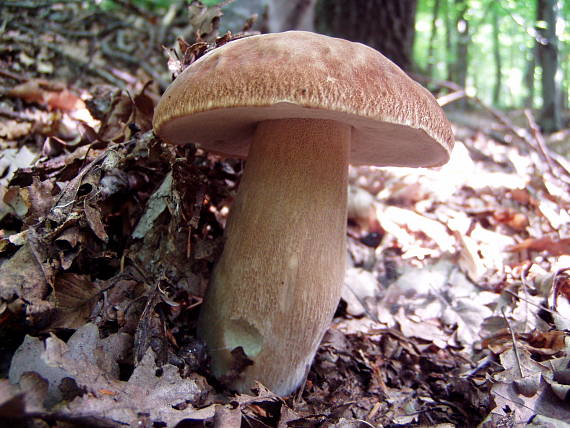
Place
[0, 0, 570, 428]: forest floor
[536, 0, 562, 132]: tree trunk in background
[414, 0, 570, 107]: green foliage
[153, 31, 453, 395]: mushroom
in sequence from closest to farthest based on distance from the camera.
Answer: [0, 0, 570, 428]: forest floor → [153, 31, 453, 395]: mushroom → [536, 0, 562, 132]: tree trunk in background → [414, 0, 570, 107]: green foliage

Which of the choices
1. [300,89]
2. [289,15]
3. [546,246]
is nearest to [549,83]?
[289,15]

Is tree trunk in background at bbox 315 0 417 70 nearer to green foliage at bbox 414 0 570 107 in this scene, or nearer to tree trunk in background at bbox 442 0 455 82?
green foliage at bbox 414 0 570 107

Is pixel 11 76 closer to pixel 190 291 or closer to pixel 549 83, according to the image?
pixel 190 291

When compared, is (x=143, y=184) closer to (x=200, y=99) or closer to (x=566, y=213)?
(x=200, y=99)

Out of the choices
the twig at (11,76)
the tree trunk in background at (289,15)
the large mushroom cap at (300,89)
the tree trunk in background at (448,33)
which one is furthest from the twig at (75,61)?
the tree trunk in background at (448,33)

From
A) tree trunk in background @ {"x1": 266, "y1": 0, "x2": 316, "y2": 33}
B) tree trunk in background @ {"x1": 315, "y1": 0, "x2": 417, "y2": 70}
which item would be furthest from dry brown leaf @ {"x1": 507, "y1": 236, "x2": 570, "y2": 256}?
tree trunk in background @ {"x1": 266, "y1": 0, "x2": 316, "y2": 33}

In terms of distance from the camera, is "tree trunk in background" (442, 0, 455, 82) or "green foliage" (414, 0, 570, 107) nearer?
"green foliage" (414, 0, 570, 107)

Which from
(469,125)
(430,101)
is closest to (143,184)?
(430,101)
